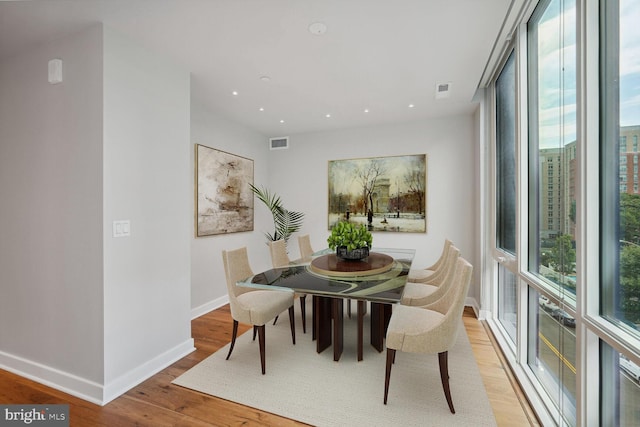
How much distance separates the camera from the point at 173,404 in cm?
194

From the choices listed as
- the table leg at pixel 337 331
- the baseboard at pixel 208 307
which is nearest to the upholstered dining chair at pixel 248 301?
the table leg at pixel 337 331

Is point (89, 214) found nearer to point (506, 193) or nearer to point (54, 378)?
point (54, 378)

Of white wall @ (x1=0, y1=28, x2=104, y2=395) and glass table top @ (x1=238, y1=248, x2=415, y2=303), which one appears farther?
white wall @ (x1=0, y1=28, x2=104, y2=395)

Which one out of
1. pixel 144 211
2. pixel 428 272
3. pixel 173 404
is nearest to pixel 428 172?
pixel 428 272

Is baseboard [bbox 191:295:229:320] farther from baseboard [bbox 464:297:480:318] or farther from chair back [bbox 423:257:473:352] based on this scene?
baseboard [bbox 464:297:480:318]

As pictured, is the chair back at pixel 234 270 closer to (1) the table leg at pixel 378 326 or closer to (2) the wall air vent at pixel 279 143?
(1) the table leg at pixel 378 326

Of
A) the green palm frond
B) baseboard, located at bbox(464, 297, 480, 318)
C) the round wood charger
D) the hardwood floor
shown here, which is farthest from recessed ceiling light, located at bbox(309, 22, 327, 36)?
baseboard, located at bbox(464, 297, 480, 318)

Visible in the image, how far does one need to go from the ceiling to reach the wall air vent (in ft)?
5.04

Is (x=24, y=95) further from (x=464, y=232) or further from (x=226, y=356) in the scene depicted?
(x=464, y=232)

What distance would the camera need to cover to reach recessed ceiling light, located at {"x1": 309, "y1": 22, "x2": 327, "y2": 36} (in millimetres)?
1981

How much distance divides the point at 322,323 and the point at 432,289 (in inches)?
43.5

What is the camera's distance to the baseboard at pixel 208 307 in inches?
138

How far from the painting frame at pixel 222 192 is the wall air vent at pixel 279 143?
630 mm

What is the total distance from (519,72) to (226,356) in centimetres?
339
